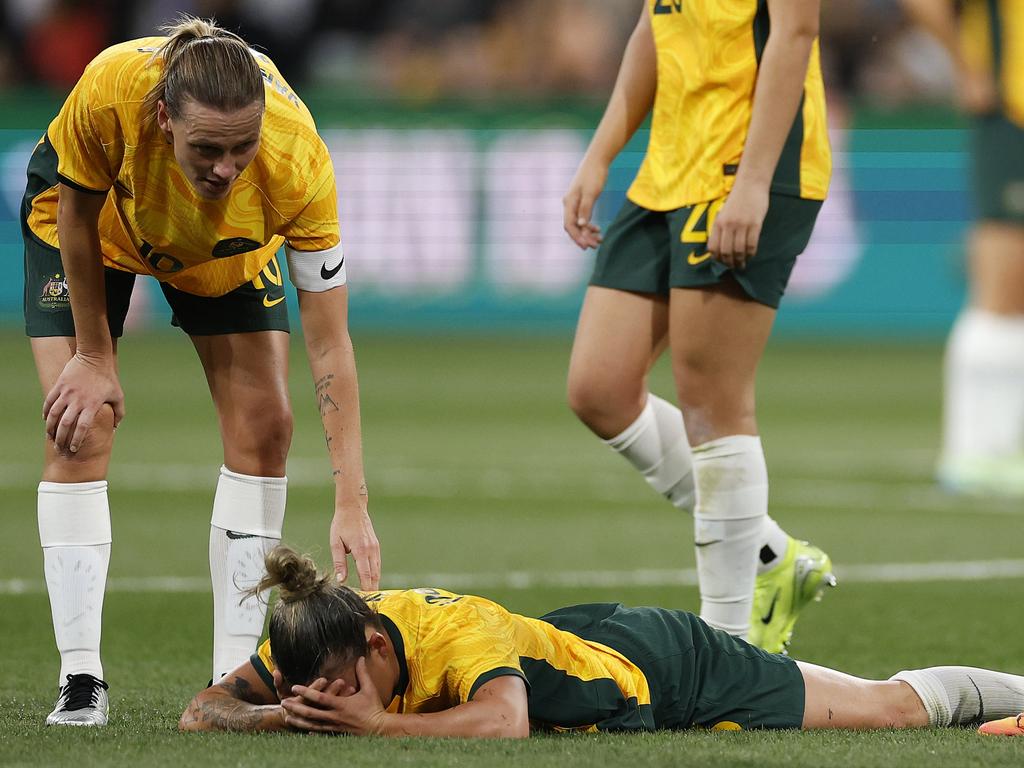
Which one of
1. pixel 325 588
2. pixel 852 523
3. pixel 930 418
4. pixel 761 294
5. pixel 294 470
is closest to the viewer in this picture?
pixel 325 588

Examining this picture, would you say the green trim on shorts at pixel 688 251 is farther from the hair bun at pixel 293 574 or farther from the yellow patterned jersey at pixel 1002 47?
the yellow patterned jersey at pixel 1002 47

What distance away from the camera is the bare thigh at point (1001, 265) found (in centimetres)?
835

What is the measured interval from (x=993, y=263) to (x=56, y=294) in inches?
212

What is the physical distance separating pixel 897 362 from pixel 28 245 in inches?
435

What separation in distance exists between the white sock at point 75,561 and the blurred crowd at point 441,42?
11.9 meters

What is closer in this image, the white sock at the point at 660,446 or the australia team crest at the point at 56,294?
the australia team crest at the point at 56,294

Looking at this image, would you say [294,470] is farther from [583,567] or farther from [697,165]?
[697,165]

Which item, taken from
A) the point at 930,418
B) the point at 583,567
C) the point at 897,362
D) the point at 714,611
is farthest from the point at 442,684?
the point at 897,362

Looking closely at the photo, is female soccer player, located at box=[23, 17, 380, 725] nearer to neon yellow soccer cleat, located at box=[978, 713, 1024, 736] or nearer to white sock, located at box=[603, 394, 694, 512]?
white sock, located at box=[603, 394, 694, 512]

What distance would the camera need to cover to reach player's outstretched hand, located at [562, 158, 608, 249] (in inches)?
201

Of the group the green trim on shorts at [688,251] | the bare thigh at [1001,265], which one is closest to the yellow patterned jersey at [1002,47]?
the bare thigh at [1001,265]

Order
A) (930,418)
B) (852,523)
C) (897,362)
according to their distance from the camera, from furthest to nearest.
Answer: (897,362) → (930,418) → (852,523)

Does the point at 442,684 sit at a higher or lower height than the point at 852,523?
higher

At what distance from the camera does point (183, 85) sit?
3.65 meters
